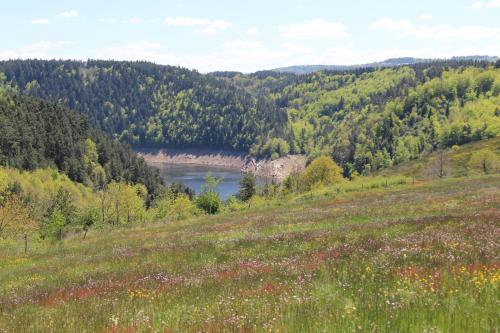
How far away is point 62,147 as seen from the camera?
154 meters

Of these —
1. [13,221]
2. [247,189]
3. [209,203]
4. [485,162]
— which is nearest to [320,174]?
[247,189]

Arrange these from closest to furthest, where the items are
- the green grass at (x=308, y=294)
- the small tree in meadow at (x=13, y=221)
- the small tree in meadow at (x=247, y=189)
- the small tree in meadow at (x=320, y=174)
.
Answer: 1. the green grass at (x=308, y=294)
2. the small tree in meadow at (x=13, y=221)
3. the small tree in meadow at (x=320, y=174)
4. the small tree in meadow at (x=247, y=189)

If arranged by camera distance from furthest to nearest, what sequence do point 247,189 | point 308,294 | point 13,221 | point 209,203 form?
1. point 247,189
2. point 209,203
3. point 13,221
4. point 308,294

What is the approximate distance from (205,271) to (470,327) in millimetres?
8532

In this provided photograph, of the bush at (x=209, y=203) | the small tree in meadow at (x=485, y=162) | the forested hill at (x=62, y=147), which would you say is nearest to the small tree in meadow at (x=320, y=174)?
the small tree in meadow at (x=485, y=162)

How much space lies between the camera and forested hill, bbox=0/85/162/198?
139 metres

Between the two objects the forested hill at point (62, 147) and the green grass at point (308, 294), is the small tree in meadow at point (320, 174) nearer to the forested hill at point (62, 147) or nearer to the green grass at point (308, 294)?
the forested hill at point (62, 147)

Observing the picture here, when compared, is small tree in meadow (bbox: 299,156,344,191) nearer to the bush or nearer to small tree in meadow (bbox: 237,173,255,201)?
small tree in meadow (bbox: 237,173,255,201)

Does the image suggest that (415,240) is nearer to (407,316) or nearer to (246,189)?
(407,316)

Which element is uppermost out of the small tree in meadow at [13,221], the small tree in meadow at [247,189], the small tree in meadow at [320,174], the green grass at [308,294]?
the green grass at [308,294]

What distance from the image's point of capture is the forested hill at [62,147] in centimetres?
13938

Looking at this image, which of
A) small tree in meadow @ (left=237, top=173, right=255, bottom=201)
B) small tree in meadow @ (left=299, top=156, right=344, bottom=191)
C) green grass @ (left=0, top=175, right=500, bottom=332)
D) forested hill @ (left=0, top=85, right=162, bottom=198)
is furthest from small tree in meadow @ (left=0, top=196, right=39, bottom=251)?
small tree in meadow @ (left=299, top=156, right=344, bottom=191)

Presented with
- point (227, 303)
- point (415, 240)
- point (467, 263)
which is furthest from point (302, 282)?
point (415, 240)

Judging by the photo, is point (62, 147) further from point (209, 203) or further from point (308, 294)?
point (308, 294)
